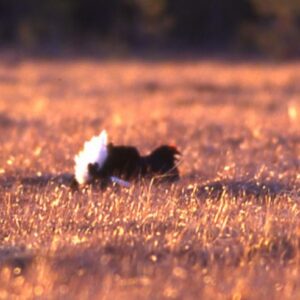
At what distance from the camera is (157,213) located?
903cm

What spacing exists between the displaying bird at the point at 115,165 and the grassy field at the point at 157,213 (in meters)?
0.21

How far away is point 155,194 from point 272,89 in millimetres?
17644

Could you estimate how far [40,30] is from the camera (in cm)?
4628

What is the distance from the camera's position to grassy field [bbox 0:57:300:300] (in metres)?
7.04

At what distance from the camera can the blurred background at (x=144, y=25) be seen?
147ft

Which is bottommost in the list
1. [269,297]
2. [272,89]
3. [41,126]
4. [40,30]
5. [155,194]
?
[269,297]

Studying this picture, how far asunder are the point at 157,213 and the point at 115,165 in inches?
95.1

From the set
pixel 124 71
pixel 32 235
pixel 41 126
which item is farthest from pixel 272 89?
pixel 32 235

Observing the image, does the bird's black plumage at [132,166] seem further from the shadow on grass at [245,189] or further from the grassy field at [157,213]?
the shadow on grass at [245,189]

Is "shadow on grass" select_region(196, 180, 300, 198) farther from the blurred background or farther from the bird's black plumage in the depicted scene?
the blurred background

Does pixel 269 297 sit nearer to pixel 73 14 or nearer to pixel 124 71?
pixel 124 71

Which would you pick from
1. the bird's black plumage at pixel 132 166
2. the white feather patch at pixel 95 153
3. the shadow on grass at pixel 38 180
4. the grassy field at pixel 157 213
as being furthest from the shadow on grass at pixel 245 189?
the shadow on grass at pixel 38 180

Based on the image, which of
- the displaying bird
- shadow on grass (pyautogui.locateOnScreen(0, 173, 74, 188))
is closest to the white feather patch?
the displaying bird

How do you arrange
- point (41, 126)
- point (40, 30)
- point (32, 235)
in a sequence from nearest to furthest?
point (32, 235)
point (41, 126)
point (40, 30)
